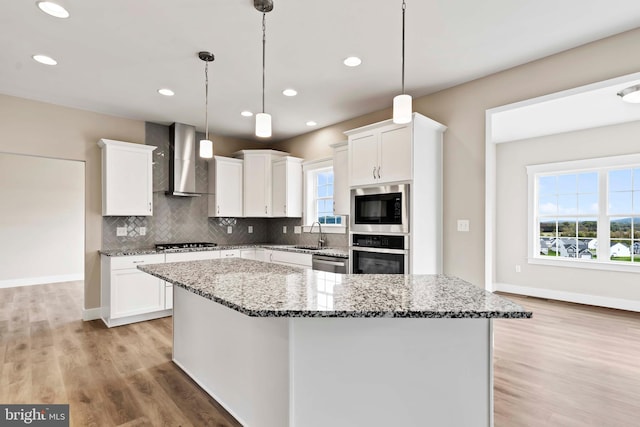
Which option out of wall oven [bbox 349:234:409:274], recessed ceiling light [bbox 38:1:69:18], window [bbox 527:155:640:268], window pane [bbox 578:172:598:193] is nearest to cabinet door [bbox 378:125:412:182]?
wall oven [bbox 349:234:409:274]

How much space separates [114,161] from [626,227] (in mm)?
7194

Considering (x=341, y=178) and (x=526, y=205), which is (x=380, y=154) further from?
(x=526, y=205)

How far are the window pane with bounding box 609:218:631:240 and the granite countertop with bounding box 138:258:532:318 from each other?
15.4 ft

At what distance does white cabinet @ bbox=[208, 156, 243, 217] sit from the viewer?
515cm

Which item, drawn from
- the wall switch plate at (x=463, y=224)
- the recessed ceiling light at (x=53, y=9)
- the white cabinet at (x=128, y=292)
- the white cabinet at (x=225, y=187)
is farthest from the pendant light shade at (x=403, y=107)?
the white cabinet at (x=225, y=187)

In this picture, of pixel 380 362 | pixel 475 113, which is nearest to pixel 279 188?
pixel 475 113

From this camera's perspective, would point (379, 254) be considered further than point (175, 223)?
No

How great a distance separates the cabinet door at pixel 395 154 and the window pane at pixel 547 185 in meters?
3.71

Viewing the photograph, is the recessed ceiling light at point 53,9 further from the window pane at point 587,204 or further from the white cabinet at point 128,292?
the window pane at point 587,204

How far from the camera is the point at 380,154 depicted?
3.57 metres

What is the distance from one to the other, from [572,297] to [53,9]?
6.96m

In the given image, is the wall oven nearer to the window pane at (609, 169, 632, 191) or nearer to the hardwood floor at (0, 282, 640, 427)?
the hardwood floor at (0, 282, 640, 427)

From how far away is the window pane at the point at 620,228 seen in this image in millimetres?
4895

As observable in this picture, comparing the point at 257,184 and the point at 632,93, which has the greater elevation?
the point at 632,93
